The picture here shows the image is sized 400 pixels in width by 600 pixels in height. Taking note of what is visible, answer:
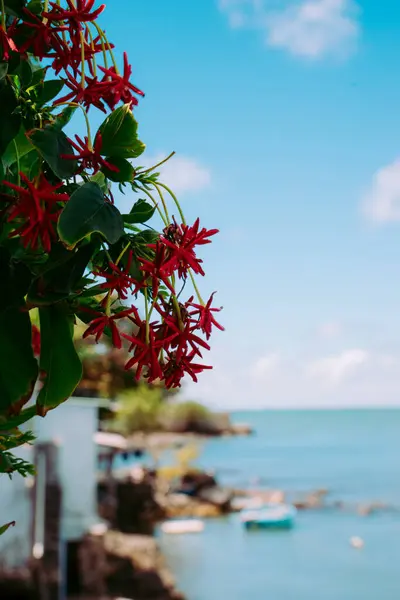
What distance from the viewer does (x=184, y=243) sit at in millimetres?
424

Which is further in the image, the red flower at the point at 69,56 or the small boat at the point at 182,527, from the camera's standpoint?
the small boat at the point at 182,527

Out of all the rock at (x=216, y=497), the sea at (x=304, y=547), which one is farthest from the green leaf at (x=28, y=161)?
the rock at (x=216, y=497)

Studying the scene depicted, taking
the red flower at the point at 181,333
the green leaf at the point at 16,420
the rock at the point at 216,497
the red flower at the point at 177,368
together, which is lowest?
the rock at the point at 216,497

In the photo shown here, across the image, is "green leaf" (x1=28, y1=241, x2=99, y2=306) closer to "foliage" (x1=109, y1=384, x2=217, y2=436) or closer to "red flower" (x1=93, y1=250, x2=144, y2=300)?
"red flower" (x1=93, y1=250, x2=144, y2=300)

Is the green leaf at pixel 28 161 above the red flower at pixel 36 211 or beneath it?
above

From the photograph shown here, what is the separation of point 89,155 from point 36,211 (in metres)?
0.05

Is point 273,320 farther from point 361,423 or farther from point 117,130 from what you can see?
point 117,130

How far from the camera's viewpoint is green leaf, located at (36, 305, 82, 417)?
0.45 m

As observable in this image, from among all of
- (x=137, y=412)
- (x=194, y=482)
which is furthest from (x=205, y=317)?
(x=194, y=482)

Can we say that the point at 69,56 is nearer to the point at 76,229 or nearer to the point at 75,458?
the point at 76,229

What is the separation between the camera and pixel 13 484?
508 cm

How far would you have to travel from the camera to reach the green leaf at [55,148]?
0.39 m

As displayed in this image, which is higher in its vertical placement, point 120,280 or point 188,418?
point 188,418

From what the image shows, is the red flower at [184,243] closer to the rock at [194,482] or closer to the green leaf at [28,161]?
the green leaf at [28,161]
